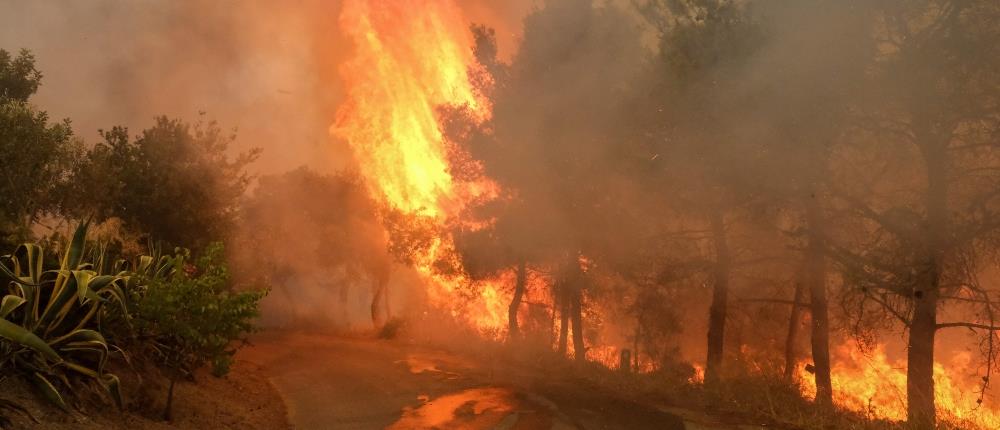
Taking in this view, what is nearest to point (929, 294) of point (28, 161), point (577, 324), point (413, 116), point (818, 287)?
point (818, 287)

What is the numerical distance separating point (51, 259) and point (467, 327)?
63.2ft

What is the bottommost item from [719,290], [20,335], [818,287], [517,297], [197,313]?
[20,335]

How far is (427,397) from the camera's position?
12891 mm

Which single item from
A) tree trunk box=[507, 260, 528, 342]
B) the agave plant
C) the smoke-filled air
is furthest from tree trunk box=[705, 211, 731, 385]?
the agave plant

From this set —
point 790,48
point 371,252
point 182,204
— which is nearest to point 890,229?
point 790,48

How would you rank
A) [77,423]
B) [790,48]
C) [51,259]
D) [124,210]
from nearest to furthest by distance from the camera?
[77,423] → [51,259] → [790,48] → [124,210]

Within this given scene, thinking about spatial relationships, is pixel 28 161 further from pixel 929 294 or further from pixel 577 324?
pixel 929 294

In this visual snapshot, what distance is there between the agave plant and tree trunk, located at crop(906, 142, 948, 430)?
1254cm

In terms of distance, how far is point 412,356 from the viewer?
763 inches

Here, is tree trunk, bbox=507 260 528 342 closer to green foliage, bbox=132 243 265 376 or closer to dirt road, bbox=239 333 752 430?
dirt road, bbox=239 333 752 430

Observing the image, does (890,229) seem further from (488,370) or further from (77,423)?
(77,423)

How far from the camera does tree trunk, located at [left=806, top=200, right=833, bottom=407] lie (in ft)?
45.0

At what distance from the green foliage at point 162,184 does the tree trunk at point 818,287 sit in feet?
50.4

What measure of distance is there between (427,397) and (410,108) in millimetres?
23375
